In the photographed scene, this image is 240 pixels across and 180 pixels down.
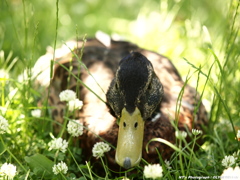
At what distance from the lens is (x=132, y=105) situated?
2688 millimetres

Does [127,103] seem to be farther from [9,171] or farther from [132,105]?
[9,171]

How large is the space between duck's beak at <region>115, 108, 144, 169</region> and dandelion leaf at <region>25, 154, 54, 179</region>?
0.44 meters

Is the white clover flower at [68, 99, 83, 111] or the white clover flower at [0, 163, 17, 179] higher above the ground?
the white clover flower at [68, 99, 83, 111]

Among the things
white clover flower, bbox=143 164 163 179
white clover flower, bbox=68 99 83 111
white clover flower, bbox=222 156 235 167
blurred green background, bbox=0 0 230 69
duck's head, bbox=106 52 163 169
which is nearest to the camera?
white clover flower, bbox=143 164 163 179

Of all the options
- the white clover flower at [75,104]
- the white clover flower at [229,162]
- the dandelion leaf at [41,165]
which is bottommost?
the white clover flower at [229,162]

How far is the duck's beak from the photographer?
100 inches

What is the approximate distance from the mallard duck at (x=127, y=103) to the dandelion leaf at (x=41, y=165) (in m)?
0.37

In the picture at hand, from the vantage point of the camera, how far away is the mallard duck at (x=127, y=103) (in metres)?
2.68

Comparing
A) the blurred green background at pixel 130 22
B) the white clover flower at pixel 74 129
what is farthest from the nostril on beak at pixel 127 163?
the blurred green background at pixel 130 22

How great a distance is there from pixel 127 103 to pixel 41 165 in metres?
0.68

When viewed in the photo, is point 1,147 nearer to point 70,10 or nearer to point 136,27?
point 136,27

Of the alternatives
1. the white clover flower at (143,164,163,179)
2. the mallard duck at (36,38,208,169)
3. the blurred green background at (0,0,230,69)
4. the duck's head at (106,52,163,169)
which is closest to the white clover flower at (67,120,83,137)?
the mallard duck at (36,38,208,169)

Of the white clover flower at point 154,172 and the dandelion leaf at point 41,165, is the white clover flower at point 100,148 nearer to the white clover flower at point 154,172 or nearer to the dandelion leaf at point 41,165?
the dandelion leaf at point 41,165

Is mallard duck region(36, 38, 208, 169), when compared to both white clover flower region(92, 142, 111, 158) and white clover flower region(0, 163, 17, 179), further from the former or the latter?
white clover flower region(0, 163, 17, 179)
